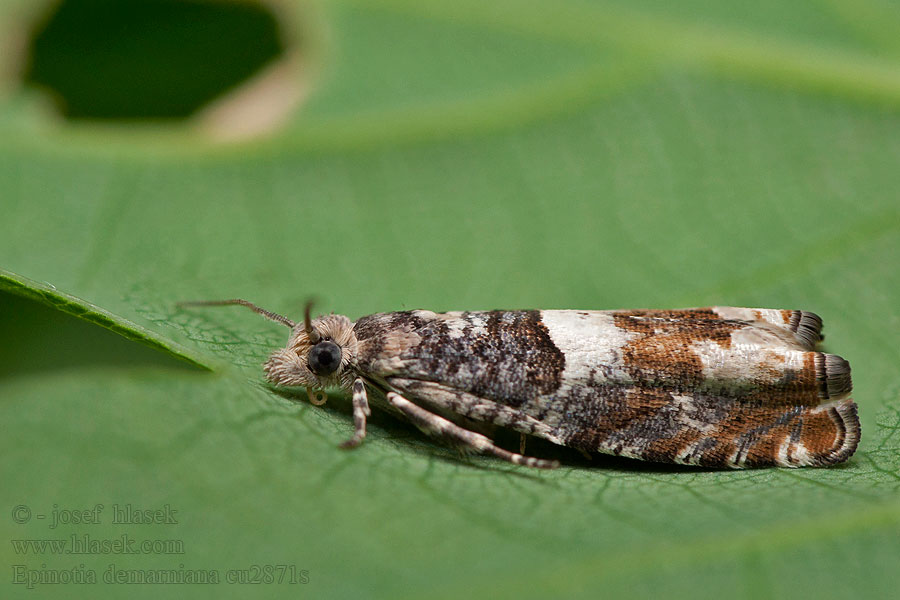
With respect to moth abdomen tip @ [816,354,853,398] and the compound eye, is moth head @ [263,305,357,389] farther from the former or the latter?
moth abdomen tip @ [816,354,853,398]

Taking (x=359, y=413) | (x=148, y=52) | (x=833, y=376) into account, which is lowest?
(x=359, y=413)

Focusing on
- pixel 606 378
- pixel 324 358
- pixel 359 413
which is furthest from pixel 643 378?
pixel 324 358

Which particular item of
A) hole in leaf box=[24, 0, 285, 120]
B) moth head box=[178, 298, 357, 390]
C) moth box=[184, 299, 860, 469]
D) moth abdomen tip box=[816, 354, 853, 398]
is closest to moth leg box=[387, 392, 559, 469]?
moth box=[184, 299, 860, 469]

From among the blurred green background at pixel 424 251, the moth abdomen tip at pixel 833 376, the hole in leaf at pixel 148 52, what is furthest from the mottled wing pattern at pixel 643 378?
the hole in leaf at pixel 148 52

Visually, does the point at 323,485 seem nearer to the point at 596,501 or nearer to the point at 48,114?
the point at 596,501

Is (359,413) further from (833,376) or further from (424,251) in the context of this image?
(833,376)

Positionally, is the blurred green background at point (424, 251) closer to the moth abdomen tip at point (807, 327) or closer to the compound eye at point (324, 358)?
→ the compound eye at point (324, 358)
